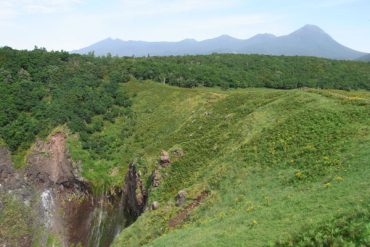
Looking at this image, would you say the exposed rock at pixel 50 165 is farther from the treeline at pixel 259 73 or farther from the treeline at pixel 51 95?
the treeline at pixel 259 73

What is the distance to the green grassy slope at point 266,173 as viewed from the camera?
28.1 metres

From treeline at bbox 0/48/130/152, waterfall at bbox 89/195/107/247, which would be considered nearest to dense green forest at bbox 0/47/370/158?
treeline at bbox 0/48/130/152

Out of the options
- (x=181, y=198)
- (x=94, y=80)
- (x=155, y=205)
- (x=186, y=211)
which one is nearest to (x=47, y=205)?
(x=155, y=205)

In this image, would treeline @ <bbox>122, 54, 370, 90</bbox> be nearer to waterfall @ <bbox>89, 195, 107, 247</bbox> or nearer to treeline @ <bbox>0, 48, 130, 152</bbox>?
treeline @ <bbox>0, 48, 130, 152</bbox>

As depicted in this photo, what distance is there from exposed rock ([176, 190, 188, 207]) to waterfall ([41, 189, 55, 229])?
108 feet

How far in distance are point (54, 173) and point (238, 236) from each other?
59.4 metres

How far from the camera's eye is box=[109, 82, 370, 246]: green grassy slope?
28.1m

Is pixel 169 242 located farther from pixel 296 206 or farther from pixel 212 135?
pixel 212 135

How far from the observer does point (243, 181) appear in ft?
141

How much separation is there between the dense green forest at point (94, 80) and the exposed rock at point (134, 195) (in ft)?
62.2

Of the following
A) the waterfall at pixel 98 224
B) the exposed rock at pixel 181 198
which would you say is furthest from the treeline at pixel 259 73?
the exposed rock at pixel 181 198

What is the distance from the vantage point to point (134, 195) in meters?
64.4

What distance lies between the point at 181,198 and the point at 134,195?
20.0 m

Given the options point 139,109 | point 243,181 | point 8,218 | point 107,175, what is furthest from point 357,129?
point 139,109
